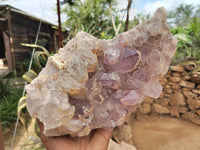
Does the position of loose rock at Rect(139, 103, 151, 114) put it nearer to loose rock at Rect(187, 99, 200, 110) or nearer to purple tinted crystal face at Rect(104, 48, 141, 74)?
loose rock at Rect(187, 99, 200, 110)

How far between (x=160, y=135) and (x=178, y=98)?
1.06m

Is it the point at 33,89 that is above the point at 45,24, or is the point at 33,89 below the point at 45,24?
below

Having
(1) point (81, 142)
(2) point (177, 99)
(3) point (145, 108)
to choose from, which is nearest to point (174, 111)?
(2) point (177, 99)

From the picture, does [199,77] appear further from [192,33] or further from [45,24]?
[45,24]

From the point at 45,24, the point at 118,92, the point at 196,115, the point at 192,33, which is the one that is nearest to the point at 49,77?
the point at 118,92

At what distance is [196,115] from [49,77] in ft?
12.3

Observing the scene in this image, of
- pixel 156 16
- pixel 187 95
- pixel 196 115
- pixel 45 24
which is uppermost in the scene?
pixel 45 24

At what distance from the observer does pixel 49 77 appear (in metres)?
0.67

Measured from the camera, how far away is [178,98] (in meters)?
3.44

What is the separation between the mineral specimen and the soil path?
2378 millimetres

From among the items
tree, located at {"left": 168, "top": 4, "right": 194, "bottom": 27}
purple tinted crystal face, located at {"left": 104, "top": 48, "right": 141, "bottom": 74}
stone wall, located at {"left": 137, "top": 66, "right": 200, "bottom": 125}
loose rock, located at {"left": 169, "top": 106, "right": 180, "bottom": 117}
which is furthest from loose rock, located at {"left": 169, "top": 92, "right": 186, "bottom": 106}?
tree, located at {"left": 168, "top": 4, "right": 194, "bottom": 27}

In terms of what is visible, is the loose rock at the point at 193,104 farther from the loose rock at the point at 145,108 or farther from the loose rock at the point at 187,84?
the loose rock at the point at 145,108

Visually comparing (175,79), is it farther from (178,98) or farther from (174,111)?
(174,111)

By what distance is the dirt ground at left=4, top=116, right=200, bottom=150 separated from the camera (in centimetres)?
248
